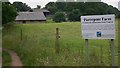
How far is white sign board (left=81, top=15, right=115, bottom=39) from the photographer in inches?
393

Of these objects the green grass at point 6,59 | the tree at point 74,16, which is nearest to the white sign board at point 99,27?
the green grass at point 6,59

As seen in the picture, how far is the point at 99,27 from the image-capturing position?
10.2 metres

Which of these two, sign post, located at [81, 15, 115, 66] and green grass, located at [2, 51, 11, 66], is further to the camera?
green grass, located at [2, 51, 11, 66]

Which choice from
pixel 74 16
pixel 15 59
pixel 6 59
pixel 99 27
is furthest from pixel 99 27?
pixel 74 16

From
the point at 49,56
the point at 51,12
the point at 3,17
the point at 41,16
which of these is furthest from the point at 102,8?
the point at 49,56

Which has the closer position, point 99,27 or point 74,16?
point 99,27

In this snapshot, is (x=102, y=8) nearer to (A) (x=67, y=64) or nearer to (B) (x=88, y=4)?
(B) (x=88, y=4)

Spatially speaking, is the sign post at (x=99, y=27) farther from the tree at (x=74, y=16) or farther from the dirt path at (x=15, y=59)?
the tree at (x=74, y=16)

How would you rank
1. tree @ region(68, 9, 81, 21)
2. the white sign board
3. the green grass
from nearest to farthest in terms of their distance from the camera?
the white sign board < the green grass < tree @ region(68, 9, 81, 21)

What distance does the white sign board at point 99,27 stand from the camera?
9984 mm

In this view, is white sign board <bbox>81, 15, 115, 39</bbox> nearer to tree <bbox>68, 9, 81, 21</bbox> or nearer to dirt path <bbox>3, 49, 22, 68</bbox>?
dirt path <bbox>3, 49, 22, 68</bbox>

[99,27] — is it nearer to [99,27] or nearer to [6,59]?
[99,27]

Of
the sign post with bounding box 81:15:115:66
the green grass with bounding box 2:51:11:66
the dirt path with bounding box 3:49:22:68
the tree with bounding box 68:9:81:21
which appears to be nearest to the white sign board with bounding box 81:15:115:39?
the sign post with bounding box 81:15:115:66

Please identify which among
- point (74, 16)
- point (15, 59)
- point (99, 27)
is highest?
point (99, 27)
